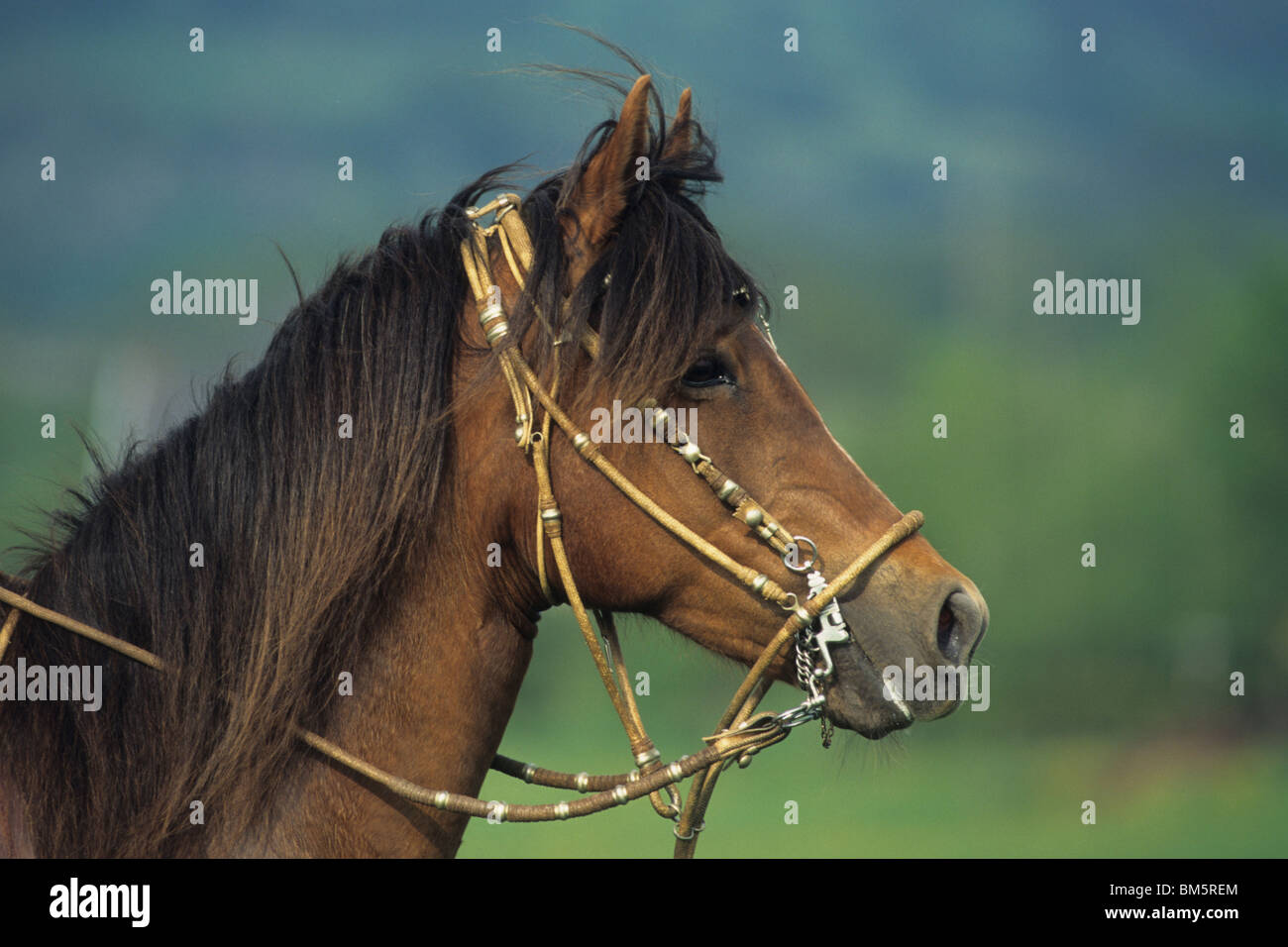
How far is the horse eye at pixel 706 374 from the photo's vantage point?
335 centimetres

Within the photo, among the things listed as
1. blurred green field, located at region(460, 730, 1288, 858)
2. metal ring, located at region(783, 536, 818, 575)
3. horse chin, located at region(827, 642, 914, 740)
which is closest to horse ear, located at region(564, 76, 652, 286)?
metal ring, located at region(783, 536, 818, 575)

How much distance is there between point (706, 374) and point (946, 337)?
50190 millimetres

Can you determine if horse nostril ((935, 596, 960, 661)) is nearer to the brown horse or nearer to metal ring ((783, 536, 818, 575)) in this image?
the brown horse

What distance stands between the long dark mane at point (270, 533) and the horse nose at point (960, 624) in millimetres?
1041

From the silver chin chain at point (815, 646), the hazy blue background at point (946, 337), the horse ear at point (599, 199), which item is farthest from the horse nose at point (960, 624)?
the horse ear at point (599, 199)

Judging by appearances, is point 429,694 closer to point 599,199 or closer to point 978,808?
point 599,199

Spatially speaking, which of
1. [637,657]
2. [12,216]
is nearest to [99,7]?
[12,216]

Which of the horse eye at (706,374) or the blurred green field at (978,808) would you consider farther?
the blurred green field at (978,808)

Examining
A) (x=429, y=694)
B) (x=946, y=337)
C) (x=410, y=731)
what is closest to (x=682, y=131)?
(x=429, y=694)

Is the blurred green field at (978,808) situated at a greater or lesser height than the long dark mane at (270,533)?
lesser

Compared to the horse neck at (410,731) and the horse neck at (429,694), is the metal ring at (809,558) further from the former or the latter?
the horse neck at (410,731)

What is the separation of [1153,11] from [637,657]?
208 meters

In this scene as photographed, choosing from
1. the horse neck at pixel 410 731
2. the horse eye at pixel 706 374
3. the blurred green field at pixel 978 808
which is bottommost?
the blurred green field at pixel 978 808

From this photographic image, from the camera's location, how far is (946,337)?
51.3 meters
